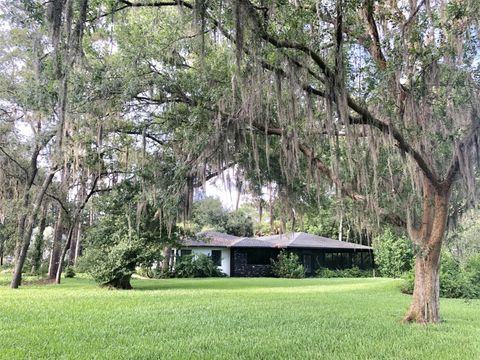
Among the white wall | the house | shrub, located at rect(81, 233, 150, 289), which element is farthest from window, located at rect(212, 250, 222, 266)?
→ shrub, located at rect(81, 233, 150, 289)

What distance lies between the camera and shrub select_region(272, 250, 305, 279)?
83.9 feet

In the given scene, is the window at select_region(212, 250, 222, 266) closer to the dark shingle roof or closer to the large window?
the dark shingle roof

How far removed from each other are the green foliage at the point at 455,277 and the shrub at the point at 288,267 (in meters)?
10.2

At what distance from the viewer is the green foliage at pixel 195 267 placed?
81.0 ft

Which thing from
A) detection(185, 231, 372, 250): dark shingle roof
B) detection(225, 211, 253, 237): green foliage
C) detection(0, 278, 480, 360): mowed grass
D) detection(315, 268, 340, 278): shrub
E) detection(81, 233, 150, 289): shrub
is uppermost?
detection(225, 211, 253, 237): green foliage

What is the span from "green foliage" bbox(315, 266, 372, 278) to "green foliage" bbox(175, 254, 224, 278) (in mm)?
6195

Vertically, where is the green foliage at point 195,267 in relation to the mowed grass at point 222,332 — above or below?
above

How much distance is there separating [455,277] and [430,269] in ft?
27.8

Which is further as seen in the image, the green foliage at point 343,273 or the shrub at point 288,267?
the green foliage at point 343,273

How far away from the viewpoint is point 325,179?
9820mm

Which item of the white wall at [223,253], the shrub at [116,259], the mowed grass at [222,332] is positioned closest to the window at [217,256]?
the white wall at [223,253]

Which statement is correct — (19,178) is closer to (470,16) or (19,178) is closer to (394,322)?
(394,322)

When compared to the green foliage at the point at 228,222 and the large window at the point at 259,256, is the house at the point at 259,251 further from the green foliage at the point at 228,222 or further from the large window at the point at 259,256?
the green foliage at the point at 228,222

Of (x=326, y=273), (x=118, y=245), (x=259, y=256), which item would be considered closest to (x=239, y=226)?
(x=259, y=256)
